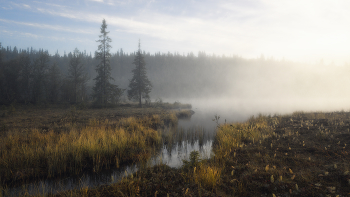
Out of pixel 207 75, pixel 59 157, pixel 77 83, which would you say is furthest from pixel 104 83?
pixel 207 75

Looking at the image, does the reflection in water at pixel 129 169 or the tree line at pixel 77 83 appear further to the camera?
the tree line at pixel 77 83

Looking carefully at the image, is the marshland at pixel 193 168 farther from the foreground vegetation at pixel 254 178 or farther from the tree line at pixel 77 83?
the tree line at pixel 77 83

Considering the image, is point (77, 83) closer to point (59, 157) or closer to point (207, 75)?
point (59, 157)

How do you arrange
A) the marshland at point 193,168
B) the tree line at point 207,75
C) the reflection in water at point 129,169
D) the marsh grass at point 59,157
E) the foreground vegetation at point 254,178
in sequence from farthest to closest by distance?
the tree line at point 207,75
the marsh grass at point 59,157
the reflection in water at point 129,169
the marshland at point 193,168
the foreground vegetation at point 254,178

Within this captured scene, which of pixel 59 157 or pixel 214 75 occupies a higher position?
pixel 214 75

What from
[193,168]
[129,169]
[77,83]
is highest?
[77,83]

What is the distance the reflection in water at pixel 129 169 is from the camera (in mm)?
4883

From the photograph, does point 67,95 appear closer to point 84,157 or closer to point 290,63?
point 84,157

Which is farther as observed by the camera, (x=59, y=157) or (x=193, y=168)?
(x=59, y=157)

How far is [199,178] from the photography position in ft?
15.7

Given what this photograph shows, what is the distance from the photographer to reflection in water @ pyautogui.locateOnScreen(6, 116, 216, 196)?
16.0ft

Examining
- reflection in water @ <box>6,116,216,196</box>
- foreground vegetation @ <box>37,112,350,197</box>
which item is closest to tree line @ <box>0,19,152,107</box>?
reflection in water @ <box>6,116,216,196</box>

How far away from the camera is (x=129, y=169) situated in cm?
661

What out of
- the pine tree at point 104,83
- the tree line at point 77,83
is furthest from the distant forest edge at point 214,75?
the pine tree at point 104,83
